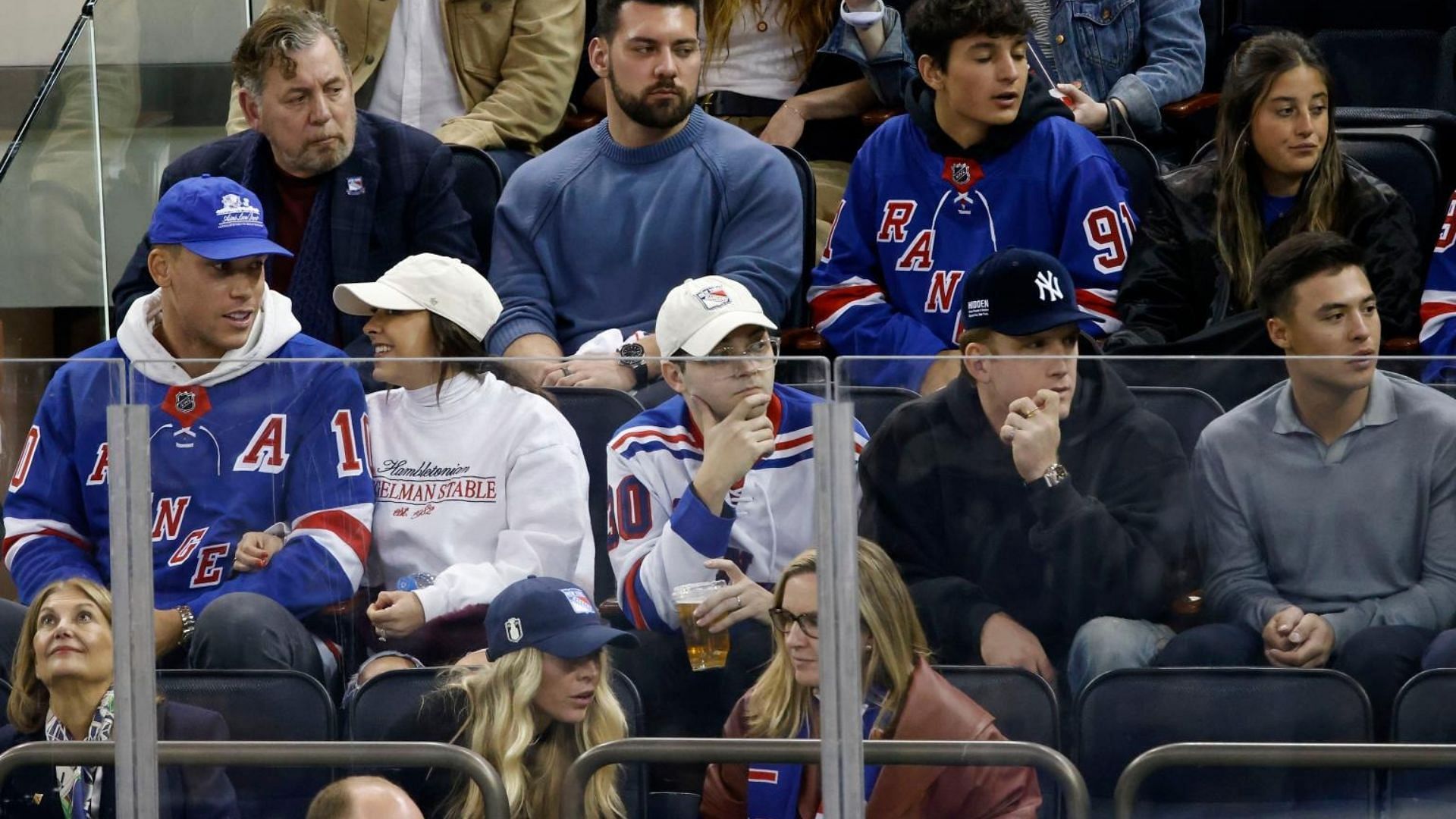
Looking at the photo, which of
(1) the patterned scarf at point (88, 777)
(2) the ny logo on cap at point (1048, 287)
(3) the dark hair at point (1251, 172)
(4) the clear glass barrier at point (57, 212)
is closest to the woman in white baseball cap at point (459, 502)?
(1) the patterned scarf at point (88, 777)

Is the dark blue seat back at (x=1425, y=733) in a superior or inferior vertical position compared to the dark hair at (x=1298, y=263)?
inferior

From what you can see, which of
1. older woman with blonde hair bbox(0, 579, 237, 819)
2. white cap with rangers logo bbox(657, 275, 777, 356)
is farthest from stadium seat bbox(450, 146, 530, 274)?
older woman with blonde hair bbox(0, 579, 237, 819)

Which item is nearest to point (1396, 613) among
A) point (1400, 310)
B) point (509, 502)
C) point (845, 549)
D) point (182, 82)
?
point (845, 549)

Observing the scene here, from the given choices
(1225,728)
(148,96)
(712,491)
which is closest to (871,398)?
(712,491)

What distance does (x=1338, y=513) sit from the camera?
225 cm

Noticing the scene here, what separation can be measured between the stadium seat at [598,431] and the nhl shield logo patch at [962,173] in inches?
69.0

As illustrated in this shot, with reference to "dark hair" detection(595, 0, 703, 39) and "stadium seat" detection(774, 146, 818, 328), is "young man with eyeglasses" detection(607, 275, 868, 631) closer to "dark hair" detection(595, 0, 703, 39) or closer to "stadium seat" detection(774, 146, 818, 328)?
"stadium seat" detection(774, 146, 818, 328)

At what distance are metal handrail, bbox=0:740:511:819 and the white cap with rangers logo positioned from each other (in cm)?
95

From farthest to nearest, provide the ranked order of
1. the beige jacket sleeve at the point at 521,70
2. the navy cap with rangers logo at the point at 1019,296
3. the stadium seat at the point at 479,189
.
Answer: the beige jacket sleeve at the point at 521,70, the stadium seat at the point at 479,189, the navy cap with rangers logo at the point at 1019,296

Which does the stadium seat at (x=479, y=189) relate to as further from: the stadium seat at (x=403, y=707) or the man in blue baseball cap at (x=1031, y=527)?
the man in blue baseball cap at (x=1031, y=527)

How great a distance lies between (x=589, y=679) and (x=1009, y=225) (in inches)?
72.4

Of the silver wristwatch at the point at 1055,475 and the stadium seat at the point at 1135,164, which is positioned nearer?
the silver wristwatch at the point at 1055,475

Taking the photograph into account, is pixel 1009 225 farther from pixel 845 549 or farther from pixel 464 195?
pixel 845 549

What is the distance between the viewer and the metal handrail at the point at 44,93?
14.2ft
